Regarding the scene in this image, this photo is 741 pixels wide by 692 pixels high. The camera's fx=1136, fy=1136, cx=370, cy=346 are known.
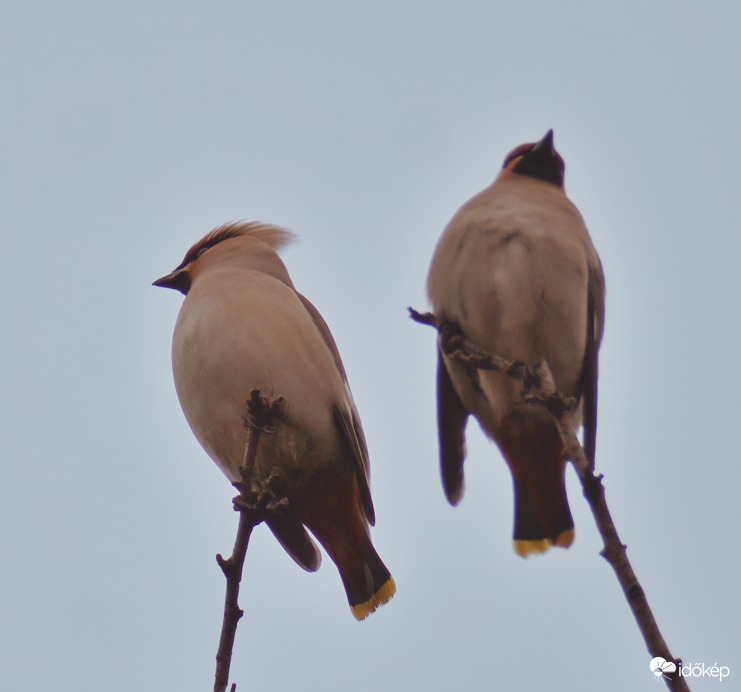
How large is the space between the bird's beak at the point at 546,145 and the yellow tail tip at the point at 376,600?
213 cm

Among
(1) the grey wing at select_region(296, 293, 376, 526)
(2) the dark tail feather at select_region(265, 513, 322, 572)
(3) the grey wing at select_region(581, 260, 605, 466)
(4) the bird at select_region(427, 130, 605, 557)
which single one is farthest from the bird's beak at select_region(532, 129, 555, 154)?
(2) the dark tail feather at select_region(265, 513, 322, 572)

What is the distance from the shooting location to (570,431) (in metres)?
2.44

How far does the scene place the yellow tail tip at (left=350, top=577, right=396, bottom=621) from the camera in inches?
158

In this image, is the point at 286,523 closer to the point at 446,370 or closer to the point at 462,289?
the point at 446,370

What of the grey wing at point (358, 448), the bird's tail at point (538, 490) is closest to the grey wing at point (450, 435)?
the bird's tail at point (538, 490)

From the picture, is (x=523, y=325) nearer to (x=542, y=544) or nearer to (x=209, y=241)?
(x=542, y=544)

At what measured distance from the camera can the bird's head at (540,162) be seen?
16.6 ft

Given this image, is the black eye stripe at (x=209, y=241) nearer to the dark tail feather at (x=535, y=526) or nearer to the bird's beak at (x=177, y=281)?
the bird's beak at (x=177, y=281)

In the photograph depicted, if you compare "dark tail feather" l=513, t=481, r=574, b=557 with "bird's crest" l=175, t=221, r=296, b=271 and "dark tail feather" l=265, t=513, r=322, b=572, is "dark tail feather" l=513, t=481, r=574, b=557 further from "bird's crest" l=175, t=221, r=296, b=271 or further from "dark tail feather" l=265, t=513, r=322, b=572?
"bird's crest" l=175, t=221, r=296, b=271

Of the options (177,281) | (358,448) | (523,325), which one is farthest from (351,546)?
(177,281)

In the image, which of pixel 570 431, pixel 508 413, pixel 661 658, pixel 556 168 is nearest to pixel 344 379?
pixel 508 413

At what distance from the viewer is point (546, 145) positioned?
514 cm

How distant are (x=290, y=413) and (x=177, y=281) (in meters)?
1.42

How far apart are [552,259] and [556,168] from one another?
1339 millimetres
